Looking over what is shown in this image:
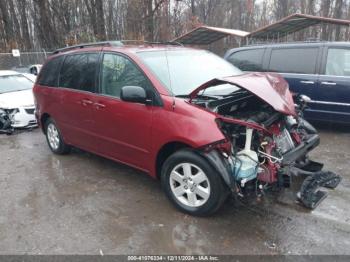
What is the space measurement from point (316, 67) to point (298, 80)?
389mm

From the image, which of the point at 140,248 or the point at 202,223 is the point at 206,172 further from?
the point at 140,248

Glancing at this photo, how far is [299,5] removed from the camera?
88.7ft

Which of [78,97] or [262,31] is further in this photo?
[262,31]

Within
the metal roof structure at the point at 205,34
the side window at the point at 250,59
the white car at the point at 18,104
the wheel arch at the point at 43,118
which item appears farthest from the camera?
the metal roof structure at the point at 205,34

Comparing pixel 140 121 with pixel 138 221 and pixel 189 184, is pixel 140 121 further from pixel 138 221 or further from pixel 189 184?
pixel 138 221

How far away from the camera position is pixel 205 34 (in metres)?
15.0

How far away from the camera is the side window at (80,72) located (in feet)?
16.2

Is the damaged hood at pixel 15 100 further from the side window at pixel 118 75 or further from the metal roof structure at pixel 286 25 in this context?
the metal roof structure at pixel 286 25

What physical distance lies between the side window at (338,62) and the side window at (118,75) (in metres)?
4.02

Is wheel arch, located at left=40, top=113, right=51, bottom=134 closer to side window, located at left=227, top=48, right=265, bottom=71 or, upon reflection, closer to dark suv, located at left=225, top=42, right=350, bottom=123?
side window, located at left=227, top=48, right=265, bottom=71

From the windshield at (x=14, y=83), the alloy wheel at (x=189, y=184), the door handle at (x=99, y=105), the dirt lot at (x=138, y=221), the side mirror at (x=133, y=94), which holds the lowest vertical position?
the dirt lot at (x=138, y=221)

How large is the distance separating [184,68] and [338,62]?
11.5 ft

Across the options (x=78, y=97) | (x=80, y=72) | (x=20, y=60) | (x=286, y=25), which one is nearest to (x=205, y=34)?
(x=286, y=25)

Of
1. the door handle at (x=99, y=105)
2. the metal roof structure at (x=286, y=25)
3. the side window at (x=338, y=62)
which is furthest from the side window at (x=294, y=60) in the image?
the metal roof structure at (x=286, y=25)
